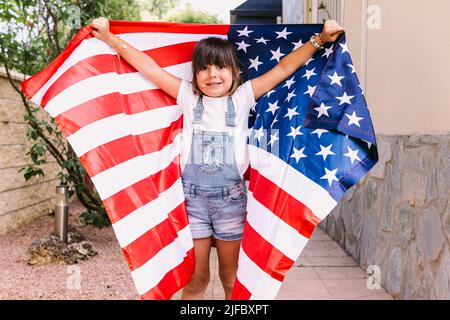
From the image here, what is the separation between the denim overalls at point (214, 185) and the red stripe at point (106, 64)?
0.42 metres

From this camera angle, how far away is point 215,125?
2.32 metres

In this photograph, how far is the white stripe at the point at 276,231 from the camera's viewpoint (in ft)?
7.20

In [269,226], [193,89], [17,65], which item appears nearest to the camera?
[269,226]

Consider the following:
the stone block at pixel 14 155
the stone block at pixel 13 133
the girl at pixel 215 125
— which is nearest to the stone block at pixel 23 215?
the stone block at pixel 14 155

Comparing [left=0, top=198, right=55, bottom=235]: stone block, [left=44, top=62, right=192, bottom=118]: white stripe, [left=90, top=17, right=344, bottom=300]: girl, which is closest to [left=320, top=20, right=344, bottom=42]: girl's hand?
[left=90, top=17, right=344, bottom=300]: girl

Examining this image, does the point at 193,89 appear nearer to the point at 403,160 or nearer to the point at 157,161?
the point at 157,161

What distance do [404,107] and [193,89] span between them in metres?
1.75

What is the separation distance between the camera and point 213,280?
382cm

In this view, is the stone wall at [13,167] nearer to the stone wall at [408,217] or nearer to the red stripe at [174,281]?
the red stripe at [174,281]

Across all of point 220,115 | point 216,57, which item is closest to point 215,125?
point 220,115

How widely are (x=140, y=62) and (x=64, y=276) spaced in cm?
220

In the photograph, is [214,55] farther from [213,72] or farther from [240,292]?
[240,292]

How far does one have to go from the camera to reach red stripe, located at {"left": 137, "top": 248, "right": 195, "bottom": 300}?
2281 millimetres
